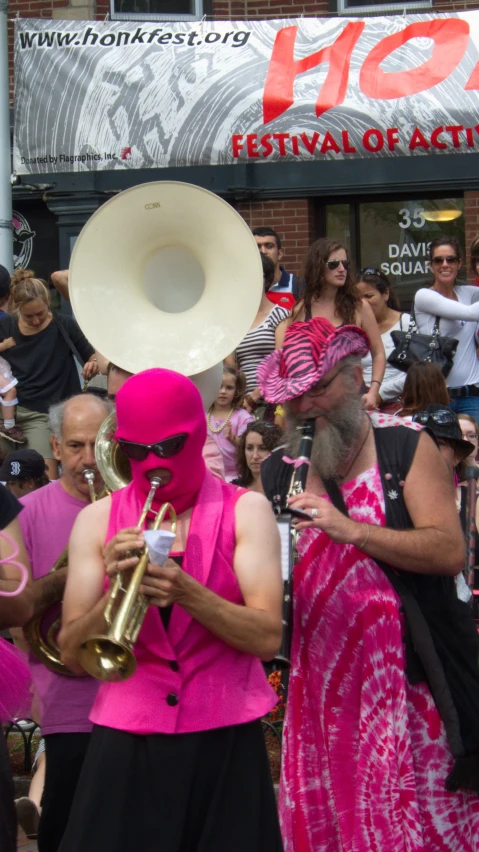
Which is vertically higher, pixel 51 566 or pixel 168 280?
pixel 168 280

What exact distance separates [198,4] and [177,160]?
2.51 metres

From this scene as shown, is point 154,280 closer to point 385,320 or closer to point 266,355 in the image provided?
point 266,355

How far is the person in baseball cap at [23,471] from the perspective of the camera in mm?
6734

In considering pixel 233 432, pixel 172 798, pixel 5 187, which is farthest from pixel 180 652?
pixel 5 187

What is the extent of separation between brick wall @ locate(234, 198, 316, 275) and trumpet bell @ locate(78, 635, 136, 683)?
8432 millimetres

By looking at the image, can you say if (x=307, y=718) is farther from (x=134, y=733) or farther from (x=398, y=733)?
(x=134, y=733)

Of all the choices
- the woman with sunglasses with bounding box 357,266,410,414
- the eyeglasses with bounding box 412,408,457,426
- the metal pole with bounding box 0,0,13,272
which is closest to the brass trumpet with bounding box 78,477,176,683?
the eyeglasses with bounding box 412,408,457,426

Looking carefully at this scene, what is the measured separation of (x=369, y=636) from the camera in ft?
12.1

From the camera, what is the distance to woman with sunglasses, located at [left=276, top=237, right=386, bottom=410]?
6926 millimetres

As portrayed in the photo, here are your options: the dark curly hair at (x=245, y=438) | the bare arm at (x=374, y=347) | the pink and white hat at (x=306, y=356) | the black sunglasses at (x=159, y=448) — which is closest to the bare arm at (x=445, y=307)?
the bare arm at (x=374, y=347)

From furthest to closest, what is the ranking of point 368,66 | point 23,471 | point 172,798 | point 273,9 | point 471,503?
point 273,9
point 368,66
point 23,471
point 471,503
point 172,798

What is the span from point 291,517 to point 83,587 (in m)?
0.74

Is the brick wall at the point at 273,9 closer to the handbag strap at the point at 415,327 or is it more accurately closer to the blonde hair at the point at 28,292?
the blonde hair at the point at 28,292

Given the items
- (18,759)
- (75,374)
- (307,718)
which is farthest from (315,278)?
(307,718)
